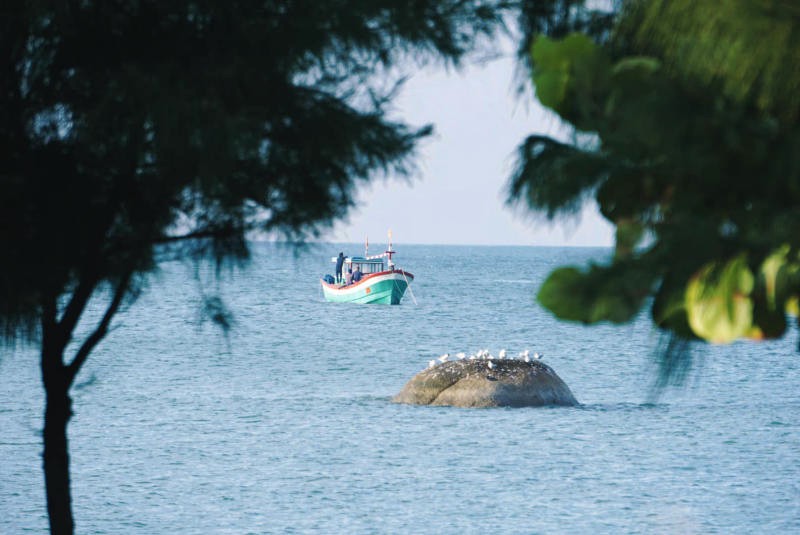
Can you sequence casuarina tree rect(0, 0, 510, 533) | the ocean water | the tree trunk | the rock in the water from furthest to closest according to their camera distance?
1. the rock in the water
2. the ocean water
3. the tree trunk
4. casuarina tree rect(0, 0, 510, 533)

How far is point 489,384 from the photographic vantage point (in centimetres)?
3281

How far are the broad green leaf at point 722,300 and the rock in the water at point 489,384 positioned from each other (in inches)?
1209

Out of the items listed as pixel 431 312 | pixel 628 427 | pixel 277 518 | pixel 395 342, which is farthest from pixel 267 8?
pixel 431 312

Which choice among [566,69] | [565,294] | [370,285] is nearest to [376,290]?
[370,285]

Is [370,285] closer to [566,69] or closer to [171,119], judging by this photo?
[171,119]

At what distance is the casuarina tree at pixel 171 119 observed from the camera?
4.66 m

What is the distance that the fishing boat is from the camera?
8895 centimetres

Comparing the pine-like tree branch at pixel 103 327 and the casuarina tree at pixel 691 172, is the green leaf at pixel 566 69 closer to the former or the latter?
the casuarina tree at pixel 691 172

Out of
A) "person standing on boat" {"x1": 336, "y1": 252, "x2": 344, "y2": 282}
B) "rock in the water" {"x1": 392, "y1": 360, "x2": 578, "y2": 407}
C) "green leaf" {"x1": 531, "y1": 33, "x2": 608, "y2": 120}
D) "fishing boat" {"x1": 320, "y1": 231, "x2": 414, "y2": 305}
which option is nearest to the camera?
"green leaf" {"x1": 531, "y1": 33, "x2": 608, "y2": 120}

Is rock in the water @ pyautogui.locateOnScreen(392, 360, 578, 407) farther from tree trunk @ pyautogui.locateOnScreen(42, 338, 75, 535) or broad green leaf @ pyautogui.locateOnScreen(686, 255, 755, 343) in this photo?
broad green leaf @ pyautogui.locateOnScreen(686, 255, 755, 343)

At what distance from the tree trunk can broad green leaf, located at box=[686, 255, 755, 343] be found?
474 cm

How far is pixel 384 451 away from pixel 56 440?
23.8 metres

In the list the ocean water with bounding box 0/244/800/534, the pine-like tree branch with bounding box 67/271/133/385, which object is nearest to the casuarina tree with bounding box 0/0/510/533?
the pine-like tree branch with bounding box 67/271/133/385

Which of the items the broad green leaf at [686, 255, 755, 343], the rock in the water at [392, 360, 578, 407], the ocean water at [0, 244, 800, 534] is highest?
the broad green leaf at [686, 255, 755, 343]
